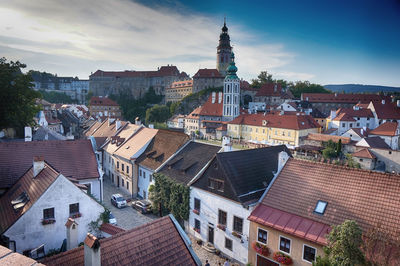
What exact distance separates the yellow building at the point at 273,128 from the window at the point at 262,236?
1804 inches

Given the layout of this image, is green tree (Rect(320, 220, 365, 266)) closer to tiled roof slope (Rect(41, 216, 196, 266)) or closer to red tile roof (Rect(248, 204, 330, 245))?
red tile roof (Rect(248, 204, 330, 245))

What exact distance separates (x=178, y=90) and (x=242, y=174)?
355ft

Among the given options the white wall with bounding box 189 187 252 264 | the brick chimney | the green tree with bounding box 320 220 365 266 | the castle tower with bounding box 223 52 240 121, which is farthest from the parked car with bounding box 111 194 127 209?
the castle tower with bounding box 223 52 240 121

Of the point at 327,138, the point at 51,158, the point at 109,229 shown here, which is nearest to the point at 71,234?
the point at 109,229

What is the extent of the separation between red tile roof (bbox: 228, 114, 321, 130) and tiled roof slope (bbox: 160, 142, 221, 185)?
40650 millimetres

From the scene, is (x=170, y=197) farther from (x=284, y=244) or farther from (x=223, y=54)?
(x=223, y=54)

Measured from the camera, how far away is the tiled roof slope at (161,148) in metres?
26.7

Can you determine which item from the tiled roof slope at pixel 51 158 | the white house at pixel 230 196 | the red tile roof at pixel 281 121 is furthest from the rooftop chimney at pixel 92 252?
the red tile roof at pixel 281 121

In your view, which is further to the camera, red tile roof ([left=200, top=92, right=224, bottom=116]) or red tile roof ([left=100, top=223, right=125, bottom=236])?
red tile roof ([left=200, top=92, right=224, bottom=116])

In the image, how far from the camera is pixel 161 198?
23016 mm

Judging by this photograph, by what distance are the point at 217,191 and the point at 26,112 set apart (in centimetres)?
2379

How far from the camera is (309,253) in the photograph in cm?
1320

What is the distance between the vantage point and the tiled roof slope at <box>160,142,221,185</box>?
22.3m

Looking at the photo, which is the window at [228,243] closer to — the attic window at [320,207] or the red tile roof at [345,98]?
the attic window at [320,207]
